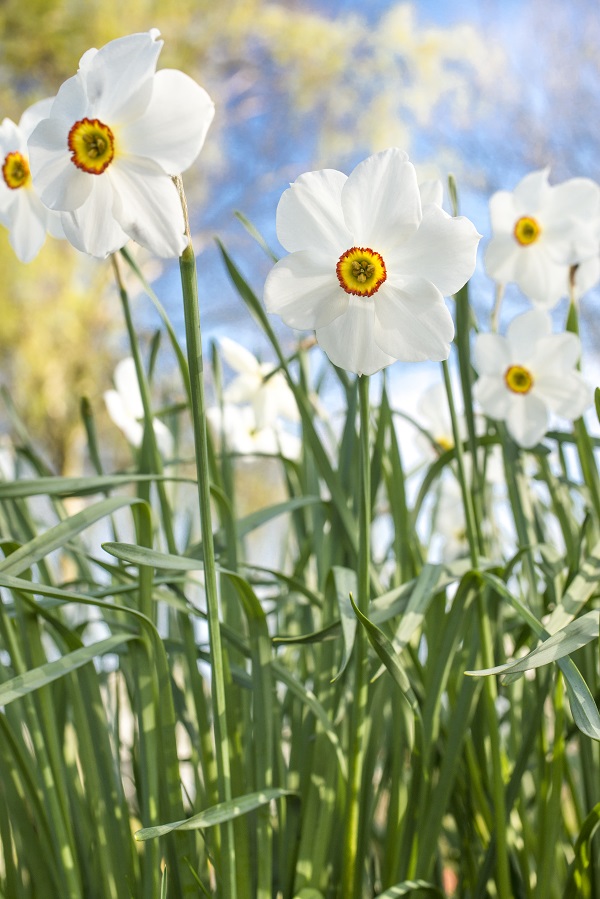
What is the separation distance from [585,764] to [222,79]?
6.55 metres

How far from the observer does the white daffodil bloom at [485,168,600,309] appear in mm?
582

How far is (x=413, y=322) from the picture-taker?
0.33 m

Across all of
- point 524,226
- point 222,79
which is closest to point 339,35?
point 222,79

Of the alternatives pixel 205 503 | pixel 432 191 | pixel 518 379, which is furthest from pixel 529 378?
pixel 205 503

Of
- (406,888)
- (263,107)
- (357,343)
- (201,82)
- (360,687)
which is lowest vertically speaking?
(406,888)

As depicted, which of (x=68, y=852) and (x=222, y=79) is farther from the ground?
(x=222, y=79)

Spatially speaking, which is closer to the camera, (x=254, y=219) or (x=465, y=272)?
(x=465, y=272)

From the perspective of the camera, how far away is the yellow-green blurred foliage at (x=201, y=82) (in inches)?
191

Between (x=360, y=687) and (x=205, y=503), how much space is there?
5.7 inches

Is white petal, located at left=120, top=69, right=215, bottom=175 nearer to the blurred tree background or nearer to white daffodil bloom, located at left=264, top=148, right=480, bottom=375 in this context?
white daffodil bloom, located at left=264, top=148, right=480, bottom=375

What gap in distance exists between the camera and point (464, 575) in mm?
442

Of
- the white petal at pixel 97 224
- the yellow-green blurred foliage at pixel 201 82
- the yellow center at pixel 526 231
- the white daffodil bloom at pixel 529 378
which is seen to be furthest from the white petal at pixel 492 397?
the yellow-green blurred foliage at pixel 201 82

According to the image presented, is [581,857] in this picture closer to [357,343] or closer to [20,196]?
[357,343]

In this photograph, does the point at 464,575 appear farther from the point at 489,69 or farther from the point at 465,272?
the point at 489,69
